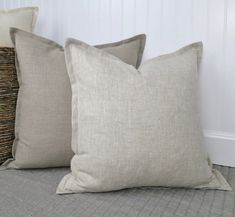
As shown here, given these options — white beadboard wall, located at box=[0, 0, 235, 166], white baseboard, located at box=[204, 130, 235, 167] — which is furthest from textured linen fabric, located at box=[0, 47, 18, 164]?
white baseboard, located at box=[204, 130, 235, 167]

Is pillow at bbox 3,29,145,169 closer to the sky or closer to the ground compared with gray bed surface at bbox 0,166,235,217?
closer to the sky

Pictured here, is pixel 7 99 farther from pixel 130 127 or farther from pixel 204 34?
pixel 204 34

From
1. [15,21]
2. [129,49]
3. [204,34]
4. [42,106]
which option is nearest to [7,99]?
[42,106]

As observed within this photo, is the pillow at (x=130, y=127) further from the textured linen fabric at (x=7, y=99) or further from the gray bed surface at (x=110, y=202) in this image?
the textured linen fabric at (x=7, y=99)

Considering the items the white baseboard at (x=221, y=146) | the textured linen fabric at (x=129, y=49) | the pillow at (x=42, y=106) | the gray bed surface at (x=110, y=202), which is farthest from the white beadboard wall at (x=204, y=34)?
the pillow at (x=42, y=106)

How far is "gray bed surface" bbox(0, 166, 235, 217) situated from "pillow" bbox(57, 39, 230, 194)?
0.13ft

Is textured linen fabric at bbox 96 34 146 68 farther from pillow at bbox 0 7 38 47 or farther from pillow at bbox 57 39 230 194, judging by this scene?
pillow at bbox 0 7 38 47

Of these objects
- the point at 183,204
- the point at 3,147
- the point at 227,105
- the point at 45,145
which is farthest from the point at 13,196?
the point at 227,105

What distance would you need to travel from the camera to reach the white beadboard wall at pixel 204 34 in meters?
1.20

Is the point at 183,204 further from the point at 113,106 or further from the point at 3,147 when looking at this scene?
the point at 3,147

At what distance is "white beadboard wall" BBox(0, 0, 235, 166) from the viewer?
120 centimetres

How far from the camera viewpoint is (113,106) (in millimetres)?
866

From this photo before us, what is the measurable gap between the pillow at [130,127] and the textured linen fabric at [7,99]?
0.34 m

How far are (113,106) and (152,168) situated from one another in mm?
225
